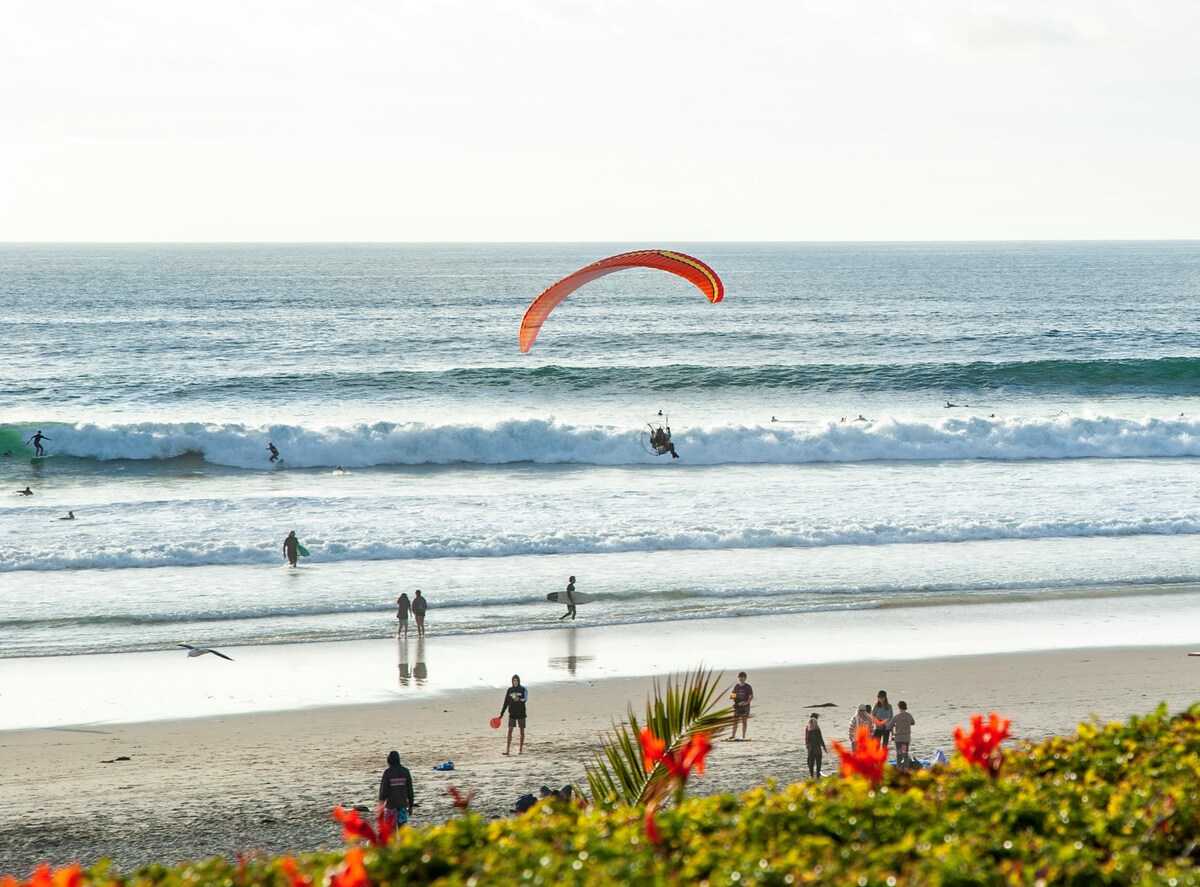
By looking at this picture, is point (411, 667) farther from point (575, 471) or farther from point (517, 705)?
point (575, 471)

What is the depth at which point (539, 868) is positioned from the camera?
426cm

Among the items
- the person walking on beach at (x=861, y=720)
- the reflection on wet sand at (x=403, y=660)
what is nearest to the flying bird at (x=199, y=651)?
the reflection on wet sand at (x=403, y=660)

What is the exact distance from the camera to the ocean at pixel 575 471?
18203mm

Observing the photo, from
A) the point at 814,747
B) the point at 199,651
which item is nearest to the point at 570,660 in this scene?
the point at 199,651

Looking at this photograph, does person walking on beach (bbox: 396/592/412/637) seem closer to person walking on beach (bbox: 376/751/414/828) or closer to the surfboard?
the surfboard

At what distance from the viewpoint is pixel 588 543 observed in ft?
70.0

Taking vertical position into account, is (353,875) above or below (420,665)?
above

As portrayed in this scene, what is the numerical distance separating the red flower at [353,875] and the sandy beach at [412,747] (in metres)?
5.53

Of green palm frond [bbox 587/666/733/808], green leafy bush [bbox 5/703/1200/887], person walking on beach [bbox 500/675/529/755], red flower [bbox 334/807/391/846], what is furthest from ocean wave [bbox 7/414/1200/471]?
red flower [bbox 334/807/391/846]

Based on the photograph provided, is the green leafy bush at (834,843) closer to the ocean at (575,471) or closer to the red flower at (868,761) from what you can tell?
the red flower at (868,761)

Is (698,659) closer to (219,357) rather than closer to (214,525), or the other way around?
(214,525)

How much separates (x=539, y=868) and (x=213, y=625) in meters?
13.6

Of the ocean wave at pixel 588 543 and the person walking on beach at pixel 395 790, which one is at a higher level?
the ocean wave at pixel 588 543

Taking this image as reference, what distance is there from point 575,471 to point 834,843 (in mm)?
25610
